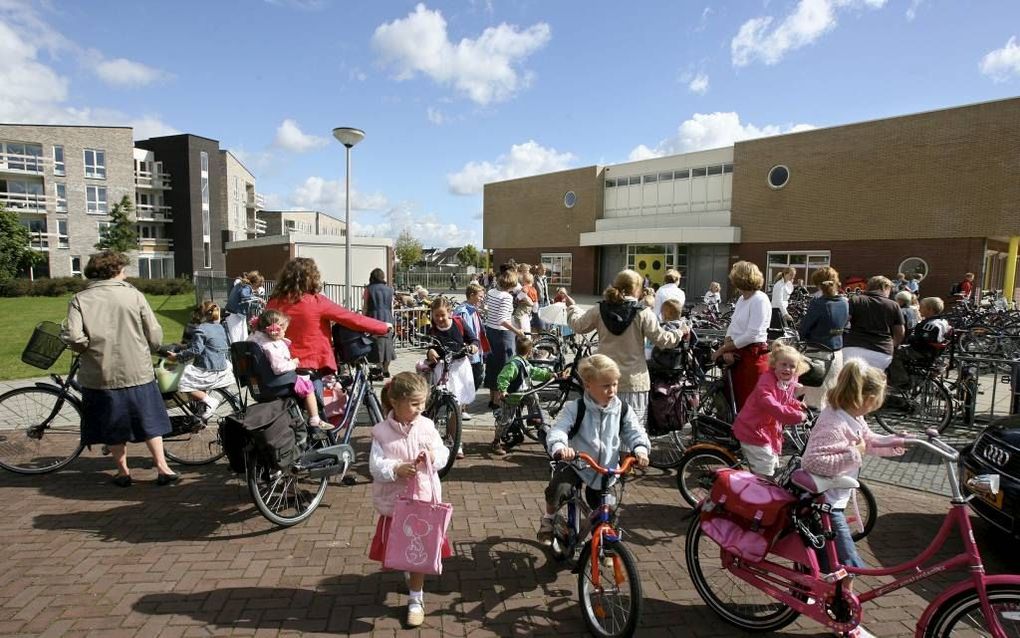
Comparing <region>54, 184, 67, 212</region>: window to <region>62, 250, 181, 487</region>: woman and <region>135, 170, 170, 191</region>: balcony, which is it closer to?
<region>135, 170, 170, 191</region>: balcony

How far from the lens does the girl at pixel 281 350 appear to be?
172 inches

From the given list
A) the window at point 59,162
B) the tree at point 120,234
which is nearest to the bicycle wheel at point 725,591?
the tree at point 120,234

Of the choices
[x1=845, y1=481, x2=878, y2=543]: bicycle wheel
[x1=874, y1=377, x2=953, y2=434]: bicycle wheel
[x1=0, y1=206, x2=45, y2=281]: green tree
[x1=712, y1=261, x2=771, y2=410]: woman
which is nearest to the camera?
[x1=845, y1=481, x2=878, y2=543]: bicycle wheel

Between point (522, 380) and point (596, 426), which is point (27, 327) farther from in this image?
point (596, 426)

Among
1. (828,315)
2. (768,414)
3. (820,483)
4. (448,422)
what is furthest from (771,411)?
(828,315)

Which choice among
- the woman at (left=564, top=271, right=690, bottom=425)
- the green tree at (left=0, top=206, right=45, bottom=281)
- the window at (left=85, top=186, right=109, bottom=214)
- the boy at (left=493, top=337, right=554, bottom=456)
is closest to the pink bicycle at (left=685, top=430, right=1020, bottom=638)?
the woman at (left=564, top=271, right=690, bottom=425)

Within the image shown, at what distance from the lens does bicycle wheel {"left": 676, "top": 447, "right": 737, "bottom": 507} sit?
4246 mm

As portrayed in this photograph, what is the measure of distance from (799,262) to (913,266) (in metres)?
4.53

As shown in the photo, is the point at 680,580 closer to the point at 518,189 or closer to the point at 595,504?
the point at 595,504

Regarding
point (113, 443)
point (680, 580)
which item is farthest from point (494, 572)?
point (113, 443)

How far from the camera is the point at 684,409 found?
5.39 meters

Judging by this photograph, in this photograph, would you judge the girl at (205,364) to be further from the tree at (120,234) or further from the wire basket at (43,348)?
Answer: the tree at (120,234)

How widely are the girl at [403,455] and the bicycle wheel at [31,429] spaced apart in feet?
11.4

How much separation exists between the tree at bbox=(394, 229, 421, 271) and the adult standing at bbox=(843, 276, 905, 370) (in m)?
68.3
